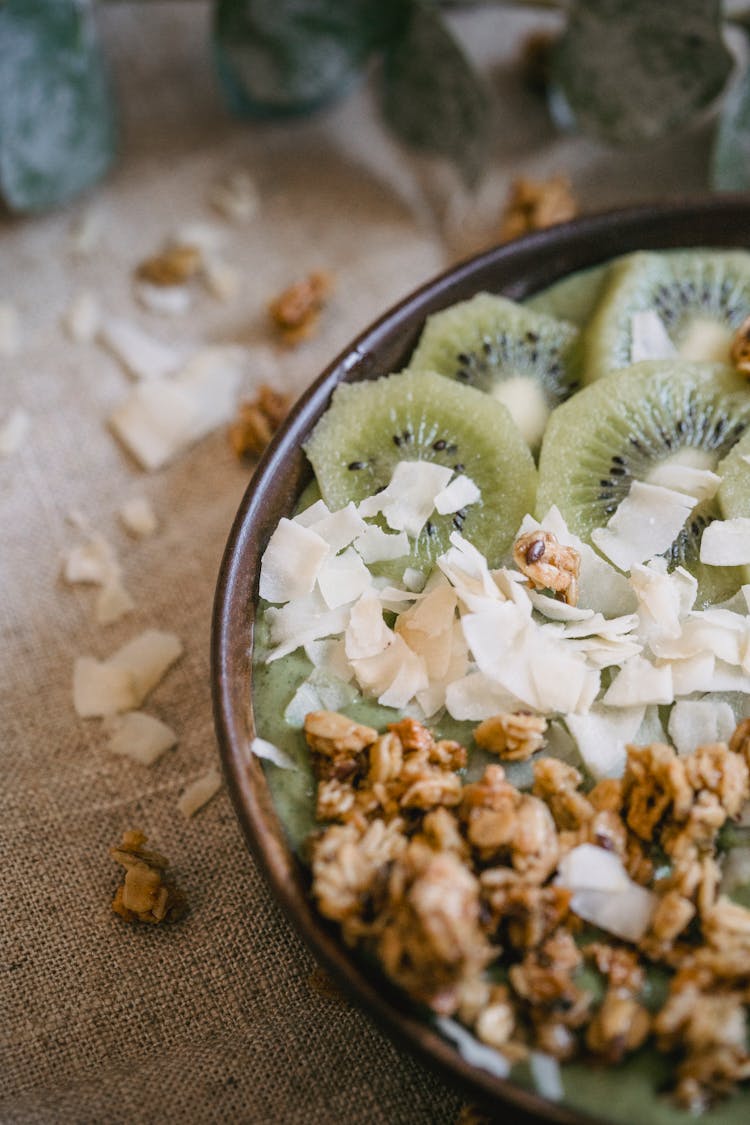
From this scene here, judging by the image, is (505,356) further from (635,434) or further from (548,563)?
(548,563)

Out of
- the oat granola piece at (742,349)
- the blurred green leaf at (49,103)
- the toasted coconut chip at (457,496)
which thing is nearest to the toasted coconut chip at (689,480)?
the oat granola piece at (742,349)

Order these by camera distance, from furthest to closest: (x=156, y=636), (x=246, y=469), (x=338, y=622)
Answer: (x=246, y=469) → (x=156, y=636) → (x=338, y=622)

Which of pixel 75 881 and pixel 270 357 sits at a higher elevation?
pixel 270 357

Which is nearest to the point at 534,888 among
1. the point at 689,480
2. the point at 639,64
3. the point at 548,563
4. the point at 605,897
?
the point at 605,897

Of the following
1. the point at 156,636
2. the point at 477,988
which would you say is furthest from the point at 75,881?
the point at 477,988

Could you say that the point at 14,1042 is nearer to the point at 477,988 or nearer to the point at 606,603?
the point at 477,988

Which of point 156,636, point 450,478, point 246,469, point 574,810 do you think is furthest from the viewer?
point 246,469

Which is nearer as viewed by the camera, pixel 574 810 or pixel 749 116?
pixel 574 810

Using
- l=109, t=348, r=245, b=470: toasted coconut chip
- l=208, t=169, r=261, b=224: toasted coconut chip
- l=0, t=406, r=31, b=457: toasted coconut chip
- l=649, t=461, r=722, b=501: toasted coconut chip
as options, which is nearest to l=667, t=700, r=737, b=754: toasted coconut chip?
l=649, t=461, r=722, b=501: toasted coconut chip
